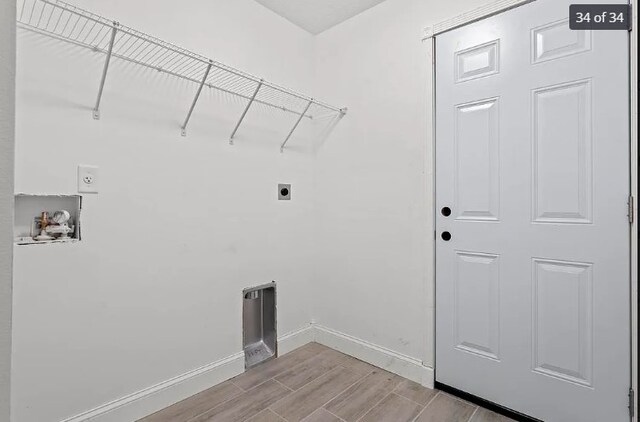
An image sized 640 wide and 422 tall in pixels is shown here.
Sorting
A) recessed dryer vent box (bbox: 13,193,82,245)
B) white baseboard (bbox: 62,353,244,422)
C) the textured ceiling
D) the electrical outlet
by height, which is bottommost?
white baseboard (bbox: 62,353,244,422)

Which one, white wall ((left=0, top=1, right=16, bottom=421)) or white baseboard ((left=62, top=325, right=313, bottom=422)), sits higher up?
white wall ((left=0, top=1, right=16, bottom=421))

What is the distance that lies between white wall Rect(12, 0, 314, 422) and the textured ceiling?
75mm

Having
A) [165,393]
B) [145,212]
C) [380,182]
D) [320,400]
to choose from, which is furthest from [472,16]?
[165,393]

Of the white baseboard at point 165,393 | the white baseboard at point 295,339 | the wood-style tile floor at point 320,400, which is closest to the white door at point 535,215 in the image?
the wood-style tile floor at point 320,400

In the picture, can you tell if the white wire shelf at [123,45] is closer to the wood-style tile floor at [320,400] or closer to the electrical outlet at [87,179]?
the electrical outlet at [87,179]

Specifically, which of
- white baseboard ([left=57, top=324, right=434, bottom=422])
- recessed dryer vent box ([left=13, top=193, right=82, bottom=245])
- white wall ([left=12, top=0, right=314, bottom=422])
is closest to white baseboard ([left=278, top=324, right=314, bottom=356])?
white baseboard ([left=57, top=324, right=434, bottom=422])

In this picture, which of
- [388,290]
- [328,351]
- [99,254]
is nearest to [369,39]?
[388,290]

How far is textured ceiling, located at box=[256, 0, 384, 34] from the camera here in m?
2.19

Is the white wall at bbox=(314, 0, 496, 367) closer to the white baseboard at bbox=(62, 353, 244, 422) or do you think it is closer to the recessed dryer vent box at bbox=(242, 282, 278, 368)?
the recessed dryer vent box at bbox=(242, 282, 278, 368)

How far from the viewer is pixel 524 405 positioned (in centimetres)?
161

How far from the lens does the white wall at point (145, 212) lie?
4.48 ft

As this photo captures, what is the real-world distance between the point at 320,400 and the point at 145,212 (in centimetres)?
139

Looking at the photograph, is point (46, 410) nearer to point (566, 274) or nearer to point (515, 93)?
point (566, 274)

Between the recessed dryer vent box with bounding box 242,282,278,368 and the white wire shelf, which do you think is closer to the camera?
the white wire shelf
